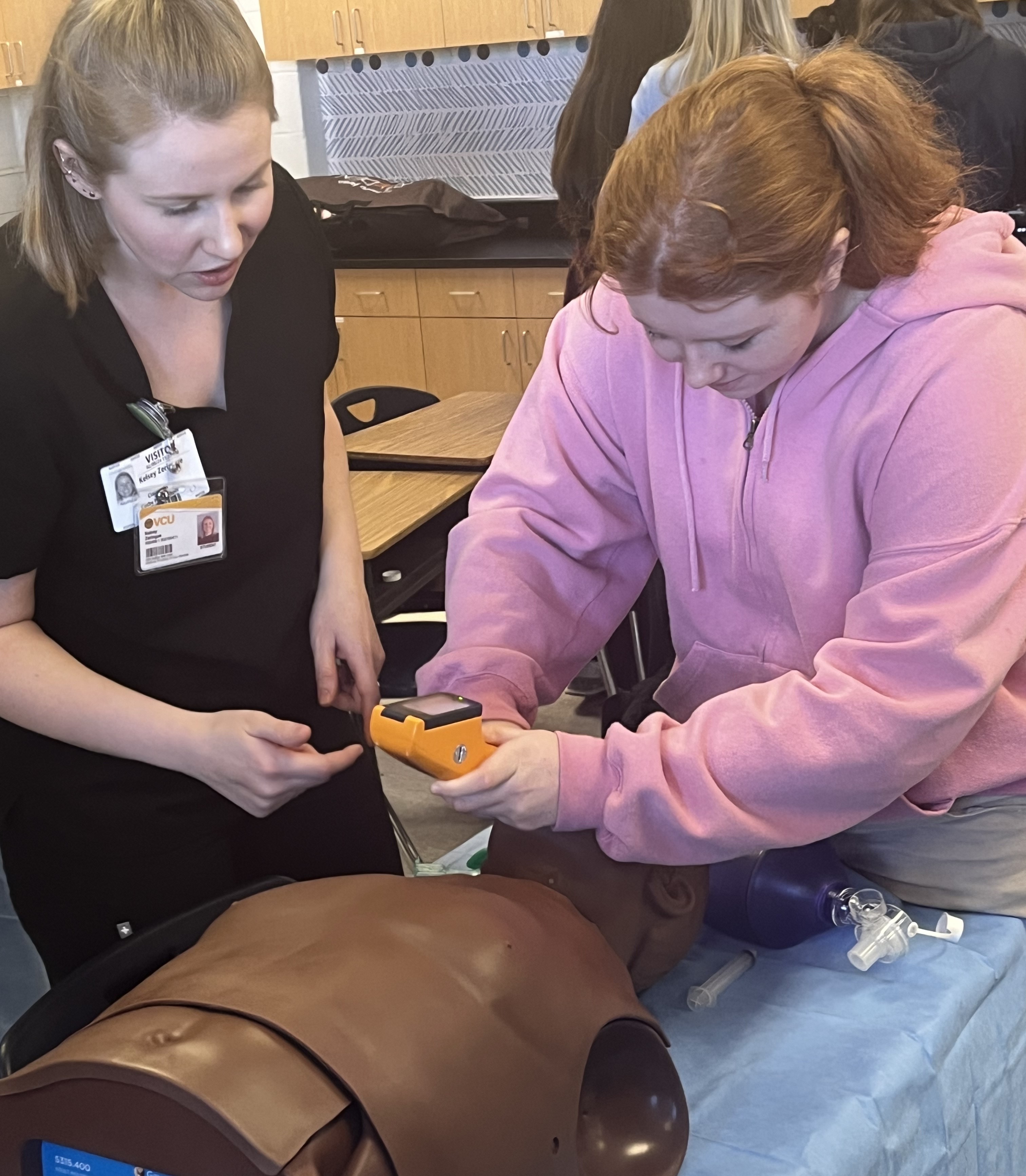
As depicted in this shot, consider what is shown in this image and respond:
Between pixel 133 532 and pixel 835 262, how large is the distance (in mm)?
632

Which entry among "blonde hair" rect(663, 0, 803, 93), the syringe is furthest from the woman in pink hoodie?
"blonde hair" rect(663, 0, 803, 93)

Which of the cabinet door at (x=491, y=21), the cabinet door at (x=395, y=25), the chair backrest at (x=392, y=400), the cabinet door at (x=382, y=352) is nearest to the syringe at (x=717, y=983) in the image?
the chair backrest at (x=392, y=400)

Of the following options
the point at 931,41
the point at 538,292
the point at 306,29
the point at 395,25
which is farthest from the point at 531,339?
the point at 931,41

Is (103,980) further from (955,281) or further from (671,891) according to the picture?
(955,281)

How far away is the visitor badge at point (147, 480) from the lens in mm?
1172

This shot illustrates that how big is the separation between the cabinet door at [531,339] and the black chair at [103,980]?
138 inches

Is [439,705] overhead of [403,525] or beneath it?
overhead

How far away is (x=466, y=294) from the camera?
455 centimetres

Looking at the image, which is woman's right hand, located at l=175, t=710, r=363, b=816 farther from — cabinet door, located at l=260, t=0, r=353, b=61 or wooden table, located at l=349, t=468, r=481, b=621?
cabinet door, located at l=260, t=0, r=353, b=61

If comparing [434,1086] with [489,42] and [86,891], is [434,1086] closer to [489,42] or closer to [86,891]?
[86,891]

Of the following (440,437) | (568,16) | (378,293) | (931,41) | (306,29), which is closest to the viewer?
(440,437)

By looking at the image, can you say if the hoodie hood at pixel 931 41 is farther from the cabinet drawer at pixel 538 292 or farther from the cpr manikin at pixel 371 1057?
the cpr manikin at pixel 371 1057

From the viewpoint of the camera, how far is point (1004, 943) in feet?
3.73

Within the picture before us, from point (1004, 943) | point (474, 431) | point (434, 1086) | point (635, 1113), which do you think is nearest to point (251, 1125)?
point (434, 1086)
